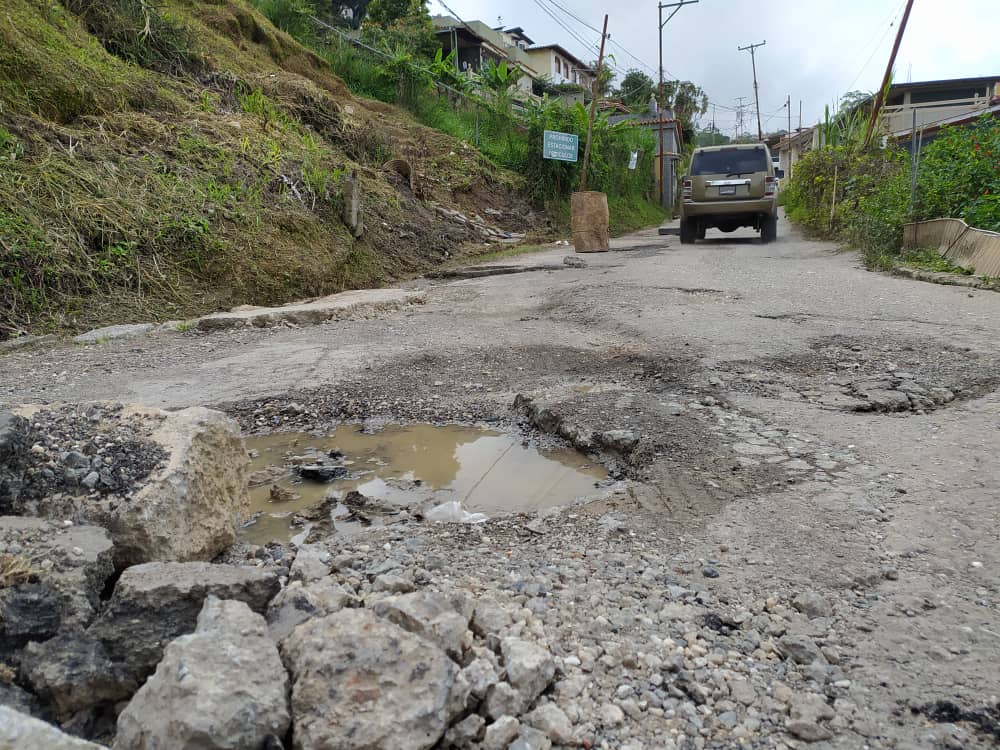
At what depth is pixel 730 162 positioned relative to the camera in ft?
43.5

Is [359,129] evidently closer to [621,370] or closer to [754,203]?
[754,203]

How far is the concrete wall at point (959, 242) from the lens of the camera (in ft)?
24.6

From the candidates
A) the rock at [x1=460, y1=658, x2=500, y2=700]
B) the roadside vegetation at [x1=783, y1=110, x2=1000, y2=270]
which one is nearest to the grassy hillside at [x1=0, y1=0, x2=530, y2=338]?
the rock at [x1=460, y1=658, x2=500, y2=700]

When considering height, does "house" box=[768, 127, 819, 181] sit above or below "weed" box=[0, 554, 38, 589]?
above

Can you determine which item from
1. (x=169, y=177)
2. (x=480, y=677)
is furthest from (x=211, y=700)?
(x=169, y=177)

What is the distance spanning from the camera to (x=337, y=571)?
6.97ft

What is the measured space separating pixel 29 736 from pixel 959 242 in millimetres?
9780

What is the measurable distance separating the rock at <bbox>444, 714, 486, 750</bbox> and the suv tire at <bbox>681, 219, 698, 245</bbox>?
13803 mm

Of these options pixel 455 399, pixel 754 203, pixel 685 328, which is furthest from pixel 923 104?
pixel 455 399

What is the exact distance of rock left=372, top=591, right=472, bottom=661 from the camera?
5.26ft

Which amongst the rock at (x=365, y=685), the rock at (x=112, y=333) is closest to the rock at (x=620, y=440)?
the rock at (x=365, y=685)

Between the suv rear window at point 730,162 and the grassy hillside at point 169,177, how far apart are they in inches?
185

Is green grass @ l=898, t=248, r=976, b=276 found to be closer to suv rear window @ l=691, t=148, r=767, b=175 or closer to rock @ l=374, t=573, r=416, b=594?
suv rear window @ l=691, t=148, r=767, b=175

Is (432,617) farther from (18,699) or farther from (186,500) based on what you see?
(186,500)
